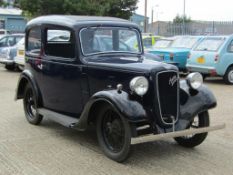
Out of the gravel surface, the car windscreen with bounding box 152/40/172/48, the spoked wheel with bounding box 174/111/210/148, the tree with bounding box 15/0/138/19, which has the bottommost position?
the gravel surface

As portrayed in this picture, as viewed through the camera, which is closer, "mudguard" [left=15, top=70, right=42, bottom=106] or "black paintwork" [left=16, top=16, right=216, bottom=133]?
"black paintwork" [left=16, top=16, right=216, bottom=133]

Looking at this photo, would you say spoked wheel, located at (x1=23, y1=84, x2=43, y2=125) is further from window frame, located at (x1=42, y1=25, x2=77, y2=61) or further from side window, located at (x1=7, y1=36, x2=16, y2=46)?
side window, located at (x1=7, y1=36, x2=16, y2=46)

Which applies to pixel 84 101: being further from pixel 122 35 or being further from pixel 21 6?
pixel 21 6

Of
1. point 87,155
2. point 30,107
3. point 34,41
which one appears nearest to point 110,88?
point 87,155

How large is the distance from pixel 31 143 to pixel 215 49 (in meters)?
8.92

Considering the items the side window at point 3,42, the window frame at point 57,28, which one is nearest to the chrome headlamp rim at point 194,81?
the window frame at point 57,28

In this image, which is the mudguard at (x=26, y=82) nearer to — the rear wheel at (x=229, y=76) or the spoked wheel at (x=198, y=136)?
the spoked wheel at (x=198, y=136)

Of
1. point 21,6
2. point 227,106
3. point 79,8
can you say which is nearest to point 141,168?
point 227,106

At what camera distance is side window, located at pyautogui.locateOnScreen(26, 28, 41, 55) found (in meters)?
Answer: 7.23

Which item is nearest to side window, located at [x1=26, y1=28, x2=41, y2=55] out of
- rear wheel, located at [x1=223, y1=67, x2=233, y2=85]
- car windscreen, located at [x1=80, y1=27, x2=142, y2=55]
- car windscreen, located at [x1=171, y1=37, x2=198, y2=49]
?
car windscreen, located at [x1=80, y1=27, x2=142, y2=55]

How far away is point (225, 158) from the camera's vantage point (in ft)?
18.1

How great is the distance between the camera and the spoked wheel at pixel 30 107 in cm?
734

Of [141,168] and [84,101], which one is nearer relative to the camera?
[141,168]

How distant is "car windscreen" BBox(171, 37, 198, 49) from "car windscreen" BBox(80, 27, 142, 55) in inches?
365
